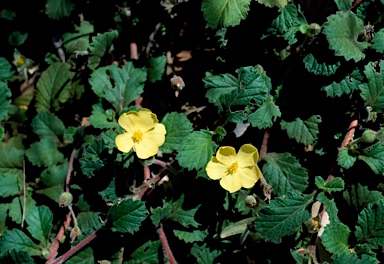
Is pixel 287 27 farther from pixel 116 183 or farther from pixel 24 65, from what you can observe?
pixel 24 65

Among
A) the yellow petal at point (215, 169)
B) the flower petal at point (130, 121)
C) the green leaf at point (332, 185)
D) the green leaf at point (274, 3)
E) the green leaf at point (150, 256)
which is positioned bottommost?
the green leaf at point (150, 256)

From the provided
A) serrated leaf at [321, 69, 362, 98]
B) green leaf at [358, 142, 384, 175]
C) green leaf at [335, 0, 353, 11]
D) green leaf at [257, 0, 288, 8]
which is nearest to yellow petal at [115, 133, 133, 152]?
green leaf at [257, 0, 288, 8]

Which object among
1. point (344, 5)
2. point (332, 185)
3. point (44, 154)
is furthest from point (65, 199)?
point (344, 5)

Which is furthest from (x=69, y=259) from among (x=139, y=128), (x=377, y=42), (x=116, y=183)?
(x=377, y=42)

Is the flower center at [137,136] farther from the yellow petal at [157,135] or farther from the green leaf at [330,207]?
the green leaf at [330,207]

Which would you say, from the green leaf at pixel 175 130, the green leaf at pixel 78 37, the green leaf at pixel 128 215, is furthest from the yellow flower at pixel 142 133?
the green leaf at pixel 78 37

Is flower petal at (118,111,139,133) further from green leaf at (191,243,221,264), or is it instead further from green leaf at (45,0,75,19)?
green leaf at (45,0,75,19)
